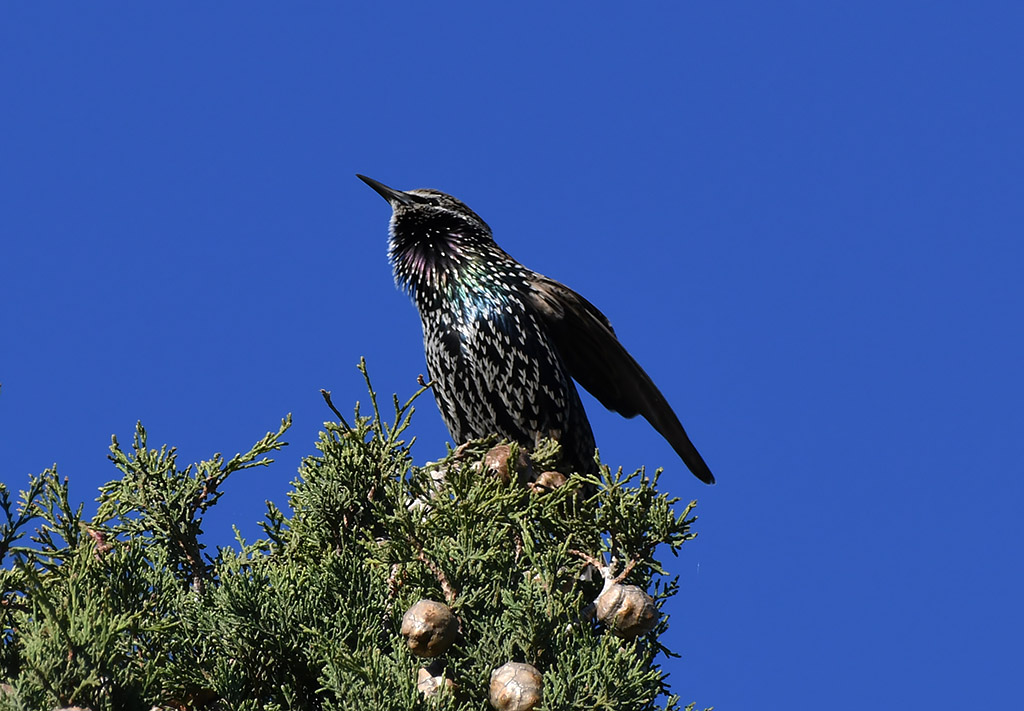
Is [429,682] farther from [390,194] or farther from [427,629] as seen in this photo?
[390,194]

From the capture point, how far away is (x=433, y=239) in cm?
551

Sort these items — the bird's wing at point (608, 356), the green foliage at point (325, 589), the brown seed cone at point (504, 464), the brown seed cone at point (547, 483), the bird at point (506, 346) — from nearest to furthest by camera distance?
→ 1. the green foliage at point (325, 589)
2. the brown seed cone at point (504, 464)
3. the brown seed cone at point (547, 483)
4. the bird at point (506, 346)
5. the bird's wing at point (608, 356)

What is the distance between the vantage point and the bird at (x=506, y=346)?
5.14 meters

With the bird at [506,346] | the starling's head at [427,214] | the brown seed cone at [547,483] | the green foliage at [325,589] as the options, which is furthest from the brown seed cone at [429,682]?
the starling's head at [427,214]

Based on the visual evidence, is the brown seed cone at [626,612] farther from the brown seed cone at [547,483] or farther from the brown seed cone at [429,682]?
the brown seed cone at [547,483]

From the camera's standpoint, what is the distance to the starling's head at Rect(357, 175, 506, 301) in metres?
5.36

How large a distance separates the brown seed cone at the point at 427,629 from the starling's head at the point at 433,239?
271cm

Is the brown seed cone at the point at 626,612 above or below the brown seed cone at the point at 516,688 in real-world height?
above

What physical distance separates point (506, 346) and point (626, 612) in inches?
91.3

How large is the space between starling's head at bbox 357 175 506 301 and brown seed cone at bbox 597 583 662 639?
253 cm

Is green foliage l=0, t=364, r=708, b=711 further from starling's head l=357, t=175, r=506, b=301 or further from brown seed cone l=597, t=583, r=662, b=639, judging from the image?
starling's head l=357, t=175, r=506, b=301

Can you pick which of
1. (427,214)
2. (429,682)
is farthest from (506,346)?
(429,682)

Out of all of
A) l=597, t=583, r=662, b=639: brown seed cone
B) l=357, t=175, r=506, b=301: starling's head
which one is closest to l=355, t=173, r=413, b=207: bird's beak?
l=357, t=175, r=506, b=301: starling's head

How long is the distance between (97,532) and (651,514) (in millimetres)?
1413
